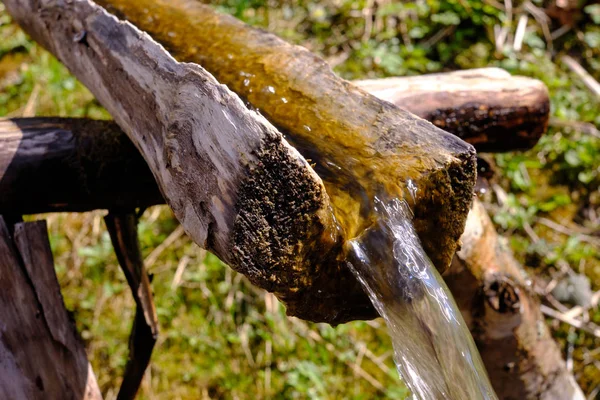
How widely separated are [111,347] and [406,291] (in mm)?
2047

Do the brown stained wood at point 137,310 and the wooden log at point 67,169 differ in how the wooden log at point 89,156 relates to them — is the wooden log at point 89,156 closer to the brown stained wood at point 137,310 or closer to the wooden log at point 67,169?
the wooden log at point 67,169

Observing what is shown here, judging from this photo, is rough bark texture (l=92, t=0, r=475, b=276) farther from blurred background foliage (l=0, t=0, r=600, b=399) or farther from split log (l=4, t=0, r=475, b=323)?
blurred background foliage (l=0, t=0, r=600, b=399)

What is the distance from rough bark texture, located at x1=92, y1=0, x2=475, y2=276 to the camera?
124 cm

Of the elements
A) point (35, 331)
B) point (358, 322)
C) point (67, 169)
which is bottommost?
point (358, 322)

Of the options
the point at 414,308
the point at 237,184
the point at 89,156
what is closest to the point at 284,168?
the point at 237,184

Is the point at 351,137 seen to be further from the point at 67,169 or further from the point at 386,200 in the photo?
the point at 67,169

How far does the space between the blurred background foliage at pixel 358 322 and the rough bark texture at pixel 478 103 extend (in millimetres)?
354

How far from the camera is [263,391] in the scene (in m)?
2.76

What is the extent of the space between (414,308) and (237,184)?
1.59ft

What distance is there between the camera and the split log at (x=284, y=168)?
1.10 metres

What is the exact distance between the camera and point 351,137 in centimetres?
137

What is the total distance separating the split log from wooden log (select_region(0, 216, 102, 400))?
1.57 feet

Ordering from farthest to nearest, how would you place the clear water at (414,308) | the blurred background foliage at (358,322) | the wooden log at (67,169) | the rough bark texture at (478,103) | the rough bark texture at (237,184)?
1. the blurred background foliage at (358,322)
2. the rough bark texture at (478,103)
3. the wooden log at (67,169)
4. the clear water at (414,308)
5. the rough bark texture at (237,184)

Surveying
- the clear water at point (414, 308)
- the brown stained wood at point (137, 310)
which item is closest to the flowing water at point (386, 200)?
the clear water at point (414, 308)
